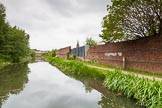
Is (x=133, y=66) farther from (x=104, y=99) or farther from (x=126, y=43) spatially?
(x=104, y=99)

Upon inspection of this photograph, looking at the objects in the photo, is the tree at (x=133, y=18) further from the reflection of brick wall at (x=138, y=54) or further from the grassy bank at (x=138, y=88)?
the grassy bank at (x=138, y=88)

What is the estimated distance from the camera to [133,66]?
74.0 feet

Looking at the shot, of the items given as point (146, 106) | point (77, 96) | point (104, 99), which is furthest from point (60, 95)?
point (146, 106)

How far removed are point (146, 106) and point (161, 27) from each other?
41.2ft

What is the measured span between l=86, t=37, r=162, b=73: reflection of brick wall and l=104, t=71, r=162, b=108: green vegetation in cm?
523

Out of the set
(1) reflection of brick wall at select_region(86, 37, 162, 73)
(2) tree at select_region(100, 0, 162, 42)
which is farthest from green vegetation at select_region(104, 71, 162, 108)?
(2) tree at select_region(100, 0, 162, 42)

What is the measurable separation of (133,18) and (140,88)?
11929 mm

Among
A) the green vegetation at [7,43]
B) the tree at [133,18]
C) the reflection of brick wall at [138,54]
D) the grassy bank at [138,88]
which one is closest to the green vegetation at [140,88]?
the grassy bank at [138,88]

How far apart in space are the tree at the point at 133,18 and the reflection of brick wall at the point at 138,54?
1048mm

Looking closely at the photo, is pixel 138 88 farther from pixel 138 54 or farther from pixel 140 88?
pixel 138 54

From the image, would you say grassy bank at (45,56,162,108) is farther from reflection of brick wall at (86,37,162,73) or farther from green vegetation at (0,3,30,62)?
green vegetation at (0,3,30,62)

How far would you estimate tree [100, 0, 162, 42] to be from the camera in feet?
68.3

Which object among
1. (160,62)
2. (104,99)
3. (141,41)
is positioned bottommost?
(104,99)

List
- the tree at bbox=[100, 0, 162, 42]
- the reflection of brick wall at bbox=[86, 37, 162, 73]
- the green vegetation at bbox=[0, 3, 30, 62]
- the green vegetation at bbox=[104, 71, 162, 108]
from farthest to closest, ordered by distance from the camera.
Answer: the green vegetation at bbox=[0, 3, 30, 62] → the tree at bbox=[100, 0, 162, 42] → the reflection of brick wall at bbox=[86, 37, 162, 73] → the green vegetation at bbox=[104, 71, 162, 108]
